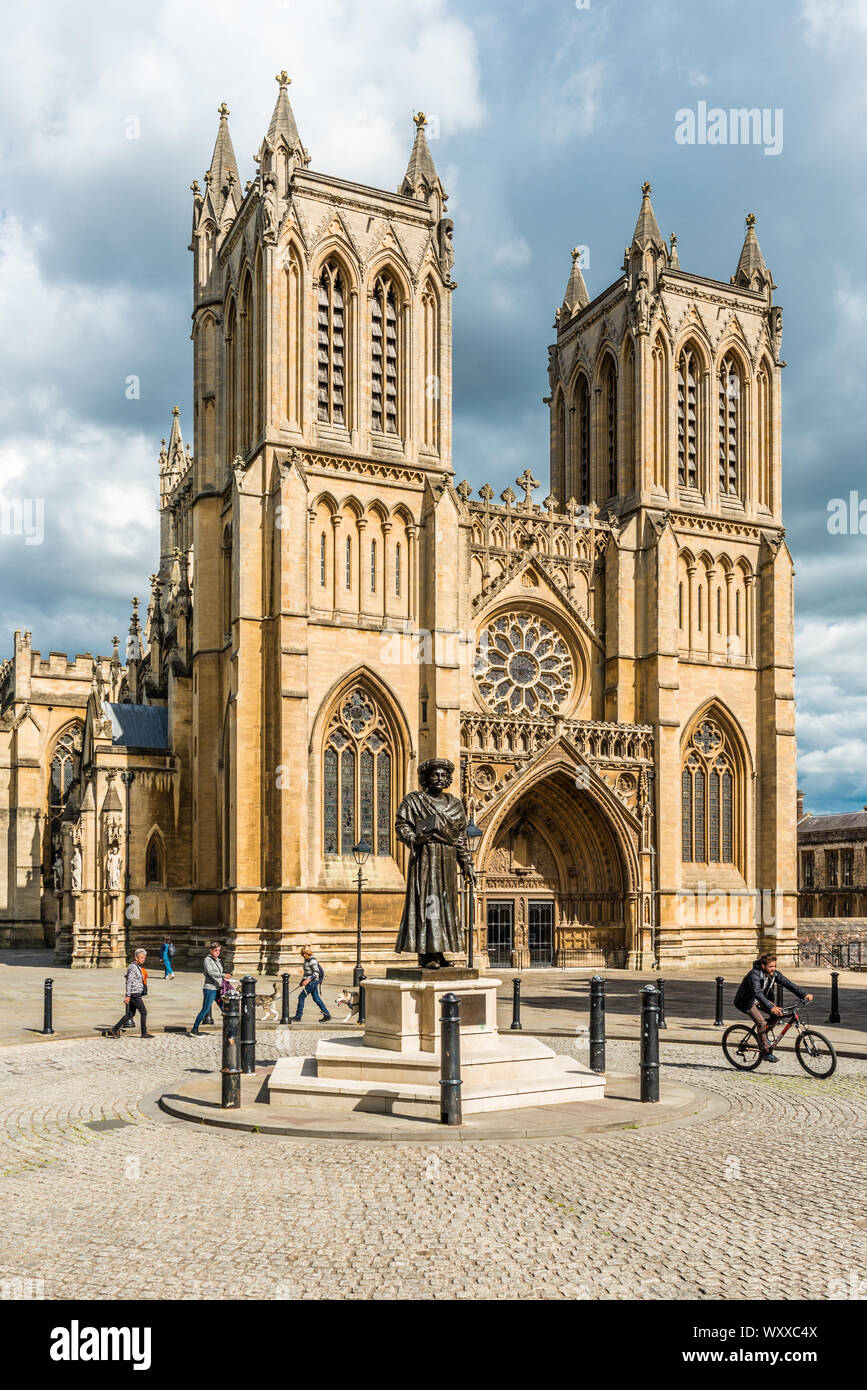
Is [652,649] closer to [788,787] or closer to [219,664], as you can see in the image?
[788,787]

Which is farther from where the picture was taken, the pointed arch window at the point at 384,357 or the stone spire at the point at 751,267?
the stone spire at the point at 751,267

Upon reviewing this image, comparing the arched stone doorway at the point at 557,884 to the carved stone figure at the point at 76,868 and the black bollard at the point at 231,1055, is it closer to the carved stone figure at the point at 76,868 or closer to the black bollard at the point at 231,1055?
the carved stone figure at the point at 76,868

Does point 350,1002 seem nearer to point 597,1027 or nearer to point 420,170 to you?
point 597,1027

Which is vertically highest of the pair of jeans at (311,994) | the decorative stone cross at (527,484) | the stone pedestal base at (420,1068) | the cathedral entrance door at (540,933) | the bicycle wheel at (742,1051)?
the decorative stone cross at (527,484)

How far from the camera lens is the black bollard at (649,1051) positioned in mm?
12125

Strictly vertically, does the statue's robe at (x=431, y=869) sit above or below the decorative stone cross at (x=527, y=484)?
below

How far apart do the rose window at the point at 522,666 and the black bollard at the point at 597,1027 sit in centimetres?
2448

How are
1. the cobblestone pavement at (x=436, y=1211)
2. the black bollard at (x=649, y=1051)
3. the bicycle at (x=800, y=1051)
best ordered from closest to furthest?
the cobblestone pavement at (x=436, y=1211)
the black bollard at (x=649, y=1051)
the bicycle at (x=800, y=1051)

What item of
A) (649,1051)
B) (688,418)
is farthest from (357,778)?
(649,1051)

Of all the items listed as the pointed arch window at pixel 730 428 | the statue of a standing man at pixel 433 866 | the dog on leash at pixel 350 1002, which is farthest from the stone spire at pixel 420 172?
the statue of a standing man at pixel 433 866

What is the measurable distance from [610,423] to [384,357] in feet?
33.2

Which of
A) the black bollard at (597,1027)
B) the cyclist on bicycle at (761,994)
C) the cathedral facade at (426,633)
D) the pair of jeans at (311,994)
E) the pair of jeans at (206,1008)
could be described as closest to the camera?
the black bollard at (597,1027)

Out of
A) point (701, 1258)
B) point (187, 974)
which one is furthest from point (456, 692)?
point (701, 1258)

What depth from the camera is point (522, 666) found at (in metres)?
39.2
